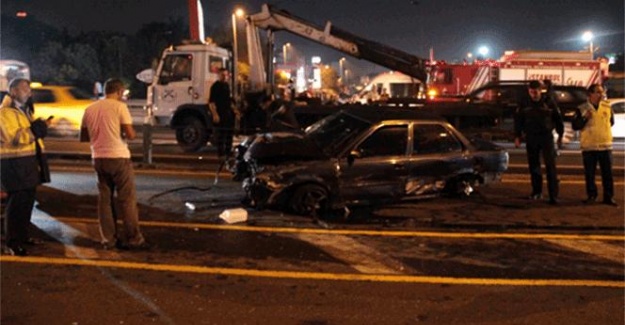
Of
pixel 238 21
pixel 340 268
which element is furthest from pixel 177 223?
pixel 238 21

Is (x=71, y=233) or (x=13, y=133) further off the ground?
(x=13, y=133)

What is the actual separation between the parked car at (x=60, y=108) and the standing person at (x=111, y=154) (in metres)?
13.1

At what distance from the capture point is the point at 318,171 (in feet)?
27.2

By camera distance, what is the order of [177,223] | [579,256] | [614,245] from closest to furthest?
[579,256], [614,245], [177,223]

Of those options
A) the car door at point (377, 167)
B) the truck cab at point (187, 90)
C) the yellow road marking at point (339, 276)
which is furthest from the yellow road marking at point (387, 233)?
the truck cab at point (187, 90)

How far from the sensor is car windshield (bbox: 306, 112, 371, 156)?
8744 mm

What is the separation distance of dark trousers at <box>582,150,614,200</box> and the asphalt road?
285 mm

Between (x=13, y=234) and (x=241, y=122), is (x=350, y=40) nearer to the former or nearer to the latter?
(x=241, y=122)

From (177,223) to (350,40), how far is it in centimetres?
1045

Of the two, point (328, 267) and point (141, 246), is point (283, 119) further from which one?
point (328, 267)

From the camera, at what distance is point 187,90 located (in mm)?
15445

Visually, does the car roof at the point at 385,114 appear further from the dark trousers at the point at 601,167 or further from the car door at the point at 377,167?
the dark trousers at the point at 601,167

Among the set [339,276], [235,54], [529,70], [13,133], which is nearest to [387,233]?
[339,276]

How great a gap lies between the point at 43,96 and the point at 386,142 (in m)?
13.5
